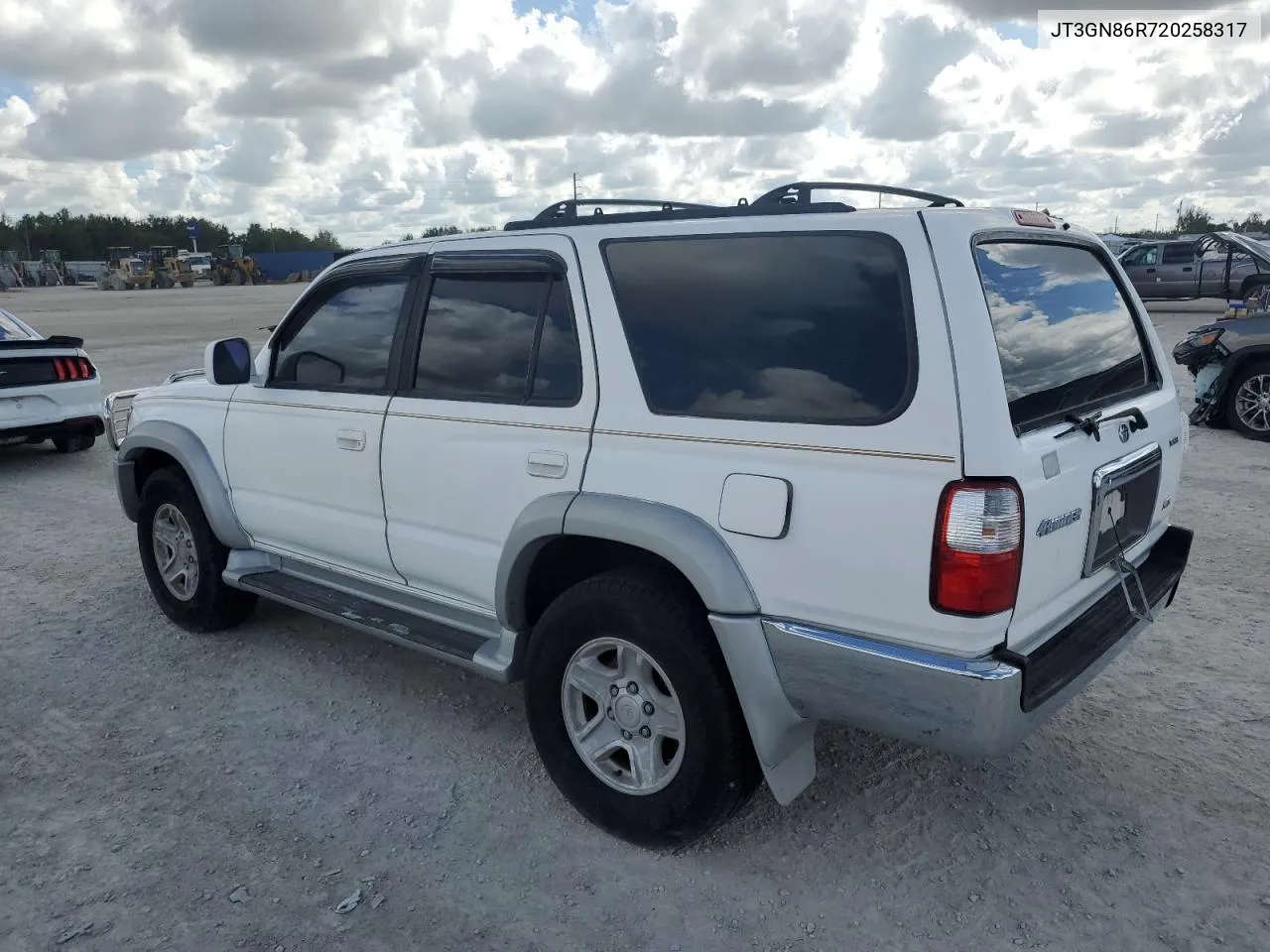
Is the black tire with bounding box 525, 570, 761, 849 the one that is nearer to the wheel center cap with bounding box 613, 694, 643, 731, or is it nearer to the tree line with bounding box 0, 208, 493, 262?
the wheel center cap with bounding box 613, 694, 643, 731

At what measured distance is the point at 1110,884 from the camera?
2873 mm

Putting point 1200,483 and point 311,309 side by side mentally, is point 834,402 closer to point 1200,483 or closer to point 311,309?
point 311,309

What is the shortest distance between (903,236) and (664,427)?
858 mm

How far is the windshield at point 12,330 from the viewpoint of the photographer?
365 inches

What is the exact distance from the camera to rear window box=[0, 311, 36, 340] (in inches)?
365

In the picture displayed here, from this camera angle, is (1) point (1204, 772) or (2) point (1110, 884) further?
(1) point (1204, 772)

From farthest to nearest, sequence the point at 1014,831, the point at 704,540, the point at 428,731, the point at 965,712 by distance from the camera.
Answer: the point at 428,731 < the point at 1014,831 < the point at 704,540 < the point at 965,712

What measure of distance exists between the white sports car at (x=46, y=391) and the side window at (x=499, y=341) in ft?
21.6

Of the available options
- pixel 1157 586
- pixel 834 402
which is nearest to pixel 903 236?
pixel 834 402

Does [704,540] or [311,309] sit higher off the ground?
[311,309]

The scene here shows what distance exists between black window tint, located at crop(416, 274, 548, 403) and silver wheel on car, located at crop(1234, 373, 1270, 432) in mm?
8050

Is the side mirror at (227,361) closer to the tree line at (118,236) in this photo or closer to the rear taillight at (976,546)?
the rear taillight at (976,546)

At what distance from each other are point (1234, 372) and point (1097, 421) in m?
7.44

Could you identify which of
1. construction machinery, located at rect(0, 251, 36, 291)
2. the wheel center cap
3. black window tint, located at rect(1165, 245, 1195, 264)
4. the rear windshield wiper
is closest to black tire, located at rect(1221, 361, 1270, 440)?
the rear windshield wiper
